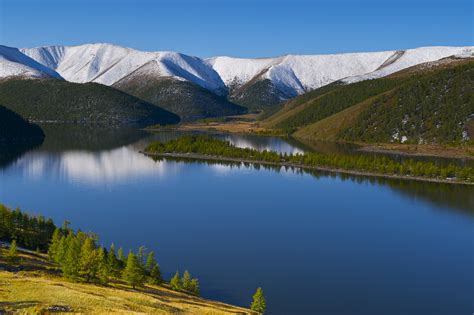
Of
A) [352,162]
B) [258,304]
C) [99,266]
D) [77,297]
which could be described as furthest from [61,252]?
[352,162]

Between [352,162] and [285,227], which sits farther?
[352,162]

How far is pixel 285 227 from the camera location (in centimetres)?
8938

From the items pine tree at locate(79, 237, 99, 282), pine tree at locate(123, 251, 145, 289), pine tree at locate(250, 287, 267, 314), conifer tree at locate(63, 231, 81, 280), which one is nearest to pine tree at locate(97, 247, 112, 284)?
pine tree at locate(79, 237, 99, 282)

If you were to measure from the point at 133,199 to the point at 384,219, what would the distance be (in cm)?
5323

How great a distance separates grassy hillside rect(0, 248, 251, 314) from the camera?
36781 mm

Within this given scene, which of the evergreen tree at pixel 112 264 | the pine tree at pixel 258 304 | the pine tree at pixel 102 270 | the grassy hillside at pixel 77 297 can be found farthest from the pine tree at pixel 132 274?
the pine tree at pixel 258 304

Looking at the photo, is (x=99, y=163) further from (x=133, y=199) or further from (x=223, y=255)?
(x=223, y=255)

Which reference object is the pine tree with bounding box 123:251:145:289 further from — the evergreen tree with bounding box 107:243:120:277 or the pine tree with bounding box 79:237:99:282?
the evergreen tree with bounding box 107:243:120:277

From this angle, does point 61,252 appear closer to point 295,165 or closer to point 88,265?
point 88,265

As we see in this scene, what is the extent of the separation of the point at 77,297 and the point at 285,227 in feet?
174

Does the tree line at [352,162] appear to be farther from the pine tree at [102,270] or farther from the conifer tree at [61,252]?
the conifer tree at [61,252]

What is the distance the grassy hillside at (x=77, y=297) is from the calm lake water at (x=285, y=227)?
31.9 feet

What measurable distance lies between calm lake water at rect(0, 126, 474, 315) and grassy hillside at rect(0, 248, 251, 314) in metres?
9.72

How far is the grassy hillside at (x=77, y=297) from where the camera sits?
36781mm
